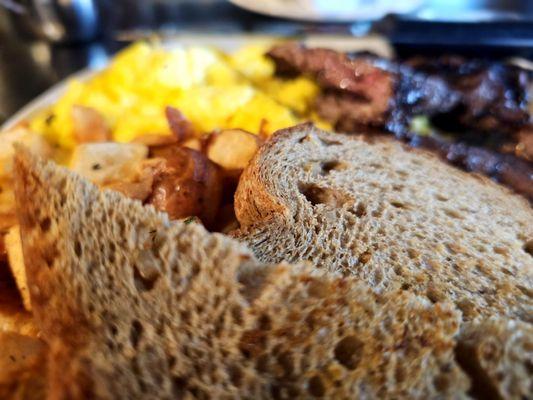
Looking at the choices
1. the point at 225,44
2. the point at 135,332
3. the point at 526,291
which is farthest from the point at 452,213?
the point at 225,44

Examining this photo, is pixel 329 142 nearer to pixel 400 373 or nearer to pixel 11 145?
pixel 400 373

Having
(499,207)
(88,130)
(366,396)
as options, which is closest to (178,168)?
(88,130)

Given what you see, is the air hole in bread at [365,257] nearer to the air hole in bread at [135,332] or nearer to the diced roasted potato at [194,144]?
the air hole in bread at [135,332]

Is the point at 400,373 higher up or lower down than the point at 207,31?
lower down

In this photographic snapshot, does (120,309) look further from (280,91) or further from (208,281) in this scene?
(280,91)

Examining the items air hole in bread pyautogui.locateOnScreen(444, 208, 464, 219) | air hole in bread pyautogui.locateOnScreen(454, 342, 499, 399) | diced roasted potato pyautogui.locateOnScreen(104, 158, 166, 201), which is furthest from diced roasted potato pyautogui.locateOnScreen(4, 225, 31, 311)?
Result: air hole in bread pyautogui.locateOnScreen(444, 208, 464, 219)

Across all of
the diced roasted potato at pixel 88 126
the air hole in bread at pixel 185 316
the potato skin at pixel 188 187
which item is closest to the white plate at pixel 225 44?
the diced roasted potato at pixel 88 126
